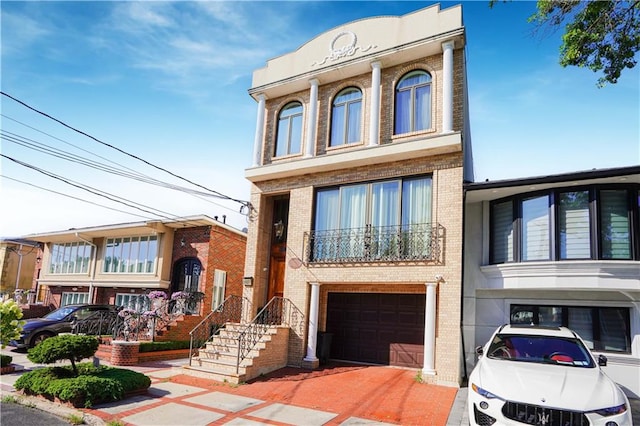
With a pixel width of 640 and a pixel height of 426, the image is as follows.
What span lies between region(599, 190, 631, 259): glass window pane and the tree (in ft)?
10.4

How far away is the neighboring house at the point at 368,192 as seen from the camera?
38.3 ft

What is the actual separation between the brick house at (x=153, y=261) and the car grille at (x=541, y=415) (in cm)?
1344

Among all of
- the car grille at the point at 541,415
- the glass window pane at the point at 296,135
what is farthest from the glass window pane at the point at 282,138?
the car grille at the point at 541,415

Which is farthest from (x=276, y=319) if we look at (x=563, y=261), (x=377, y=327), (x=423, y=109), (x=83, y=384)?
(x=563, y=261)

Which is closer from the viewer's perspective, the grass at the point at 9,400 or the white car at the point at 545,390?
the white car at the point at 545,390

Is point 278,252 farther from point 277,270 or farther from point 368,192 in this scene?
point 368,192

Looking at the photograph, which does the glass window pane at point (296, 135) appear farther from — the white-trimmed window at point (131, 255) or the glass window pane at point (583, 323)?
the white-trimmed window at point (131, 255)

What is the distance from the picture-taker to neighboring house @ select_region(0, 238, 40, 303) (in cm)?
3372

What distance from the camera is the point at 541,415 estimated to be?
5.66m

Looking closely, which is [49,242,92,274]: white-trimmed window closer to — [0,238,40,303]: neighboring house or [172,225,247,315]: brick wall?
[172,225,247,315]: brick wall

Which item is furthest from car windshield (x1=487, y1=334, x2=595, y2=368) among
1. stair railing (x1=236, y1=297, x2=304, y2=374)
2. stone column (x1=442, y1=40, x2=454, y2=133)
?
stair railing (x1=236, y1=297, x2=304, y2=374)

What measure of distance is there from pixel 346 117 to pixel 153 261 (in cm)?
1293

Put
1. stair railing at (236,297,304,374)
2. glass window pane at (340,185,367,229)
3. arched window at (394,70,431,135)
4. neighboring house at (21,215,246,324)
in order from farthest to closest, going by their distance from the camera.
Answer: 1. neighboring house at (21,215,246,324)
2. glass window pane at (340,185,367,229)
3. arched window at (394,70,431,135)
4. stair railing at (236,297,304,374)

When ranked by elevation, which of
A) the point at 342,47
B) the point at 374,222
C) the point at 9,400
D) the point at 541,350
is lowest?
the point at 9,400
